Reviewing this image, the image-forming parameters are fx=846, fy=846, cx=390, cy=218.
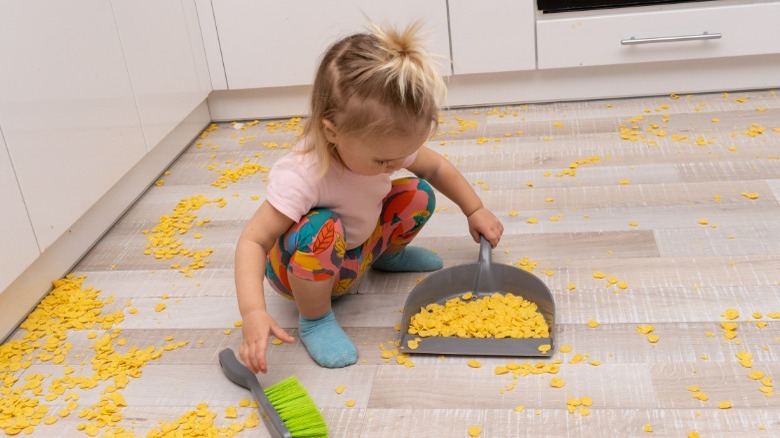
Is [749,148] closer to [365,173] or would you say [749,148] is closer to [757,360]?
[757,360]

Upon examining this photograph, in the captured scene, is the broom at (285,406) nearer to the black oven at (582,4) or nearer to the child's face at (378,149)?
the child's face at (378,149)

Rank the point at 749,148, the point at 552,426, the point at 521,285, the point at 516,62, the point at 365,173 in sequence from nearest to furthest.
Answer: the point at 552,426 → the point at 365,173 → the point at 521,285 → the point at 749,148 → the point at 516,62


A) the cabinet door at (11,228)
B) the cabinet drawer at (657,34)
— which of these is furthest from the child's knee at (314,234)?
the cabinet drawer at (657,34)

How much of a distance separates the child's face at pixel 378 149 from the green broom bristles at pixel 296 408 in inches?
12.1

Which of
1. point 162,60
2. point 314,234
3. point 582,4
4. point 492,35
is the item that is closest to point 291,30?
point 162,60

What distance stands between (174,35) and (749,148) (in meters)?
1.36

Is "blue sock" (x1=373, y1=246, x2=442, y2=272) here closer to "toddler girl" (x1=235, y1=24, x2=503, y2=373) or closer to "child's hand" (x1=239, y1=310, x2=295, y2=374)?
"toddler girl" (x1=235, y1=24, x2=503, y2=373)

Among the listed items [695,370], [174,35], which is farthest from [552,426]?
[174,35]

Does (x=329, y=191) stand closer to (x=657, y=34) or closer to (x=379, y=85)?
(x=379, y=85)

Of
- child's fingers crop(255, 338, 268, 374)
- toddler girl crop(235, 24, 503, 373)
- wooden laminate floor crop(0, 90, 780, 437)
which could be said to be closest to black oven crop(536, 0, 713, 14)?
wooden laminate floor crop(0, 90, 780, 437)

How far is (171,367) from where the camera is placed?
1266 millimetres

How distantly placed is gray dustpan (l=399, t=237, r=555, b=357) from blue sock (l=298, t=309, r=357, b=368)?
0.27 ft

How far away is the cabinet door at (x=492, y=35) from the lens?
211 centimetres

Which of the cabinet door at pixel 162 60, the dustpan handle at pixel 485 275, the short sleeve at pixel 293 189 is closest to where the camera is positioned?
the short sleeve at pixel 293 189
